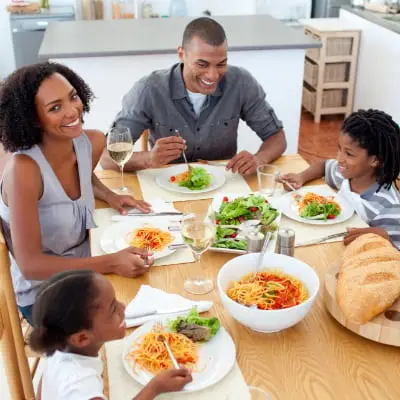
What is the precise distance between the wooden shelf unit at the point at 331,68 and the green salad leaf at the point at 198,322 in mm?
3984

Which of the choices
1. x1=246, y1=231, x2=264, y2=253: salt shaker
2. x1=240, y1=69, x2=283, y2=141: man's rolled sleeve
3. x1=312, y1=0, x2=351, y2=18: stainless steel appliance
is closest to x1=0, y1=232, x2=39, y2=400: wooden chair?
x1=246, y1=231, x2=264, y2=253: salt shaker

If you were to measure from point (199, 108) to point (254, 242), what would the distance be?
1098mm

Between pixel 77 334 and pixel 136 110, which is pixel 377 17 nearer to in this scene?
pixel 136 110

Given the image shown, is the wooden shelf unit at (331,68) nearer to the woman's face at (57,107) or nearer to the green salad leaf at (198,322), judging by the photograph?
the woman's face at (57,107)

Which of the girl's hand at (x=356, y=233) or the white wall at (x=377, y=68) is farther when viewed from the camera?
the white wall at (x=377, y=68)

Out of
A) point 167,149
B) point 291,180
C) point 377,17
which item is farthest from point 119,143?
point 377,17

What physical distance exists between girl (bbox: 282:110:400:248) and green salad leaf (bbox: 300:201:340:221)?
17 cm

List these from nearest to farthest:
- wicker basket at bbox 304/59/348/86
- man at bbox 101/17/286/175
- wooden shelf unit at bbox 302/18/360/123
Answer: man at bbox 101/17/286/175 → wooden shelf unit at bbox 302/18/360/123 → wicker basket at bbox 304/59/348/86

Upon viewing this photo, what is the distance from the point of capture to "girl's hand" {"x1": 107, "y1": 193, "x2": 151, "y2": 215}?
1.87m

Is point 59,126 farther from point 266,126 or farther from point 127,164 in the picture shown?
point 266,126

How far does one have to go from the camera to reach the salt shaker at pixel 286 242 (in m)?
1.53

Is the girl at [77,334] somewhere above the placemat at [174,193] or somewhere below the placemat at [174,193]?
above

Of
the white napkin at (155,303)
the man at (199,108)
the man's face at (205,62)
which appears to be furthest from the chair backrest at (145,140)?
the white napkin at (155,303)

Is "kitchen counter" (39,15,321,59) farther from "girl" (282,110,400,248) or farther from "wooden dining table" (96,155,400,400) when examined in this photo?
"wooden dining table" (96,155,400,400)
